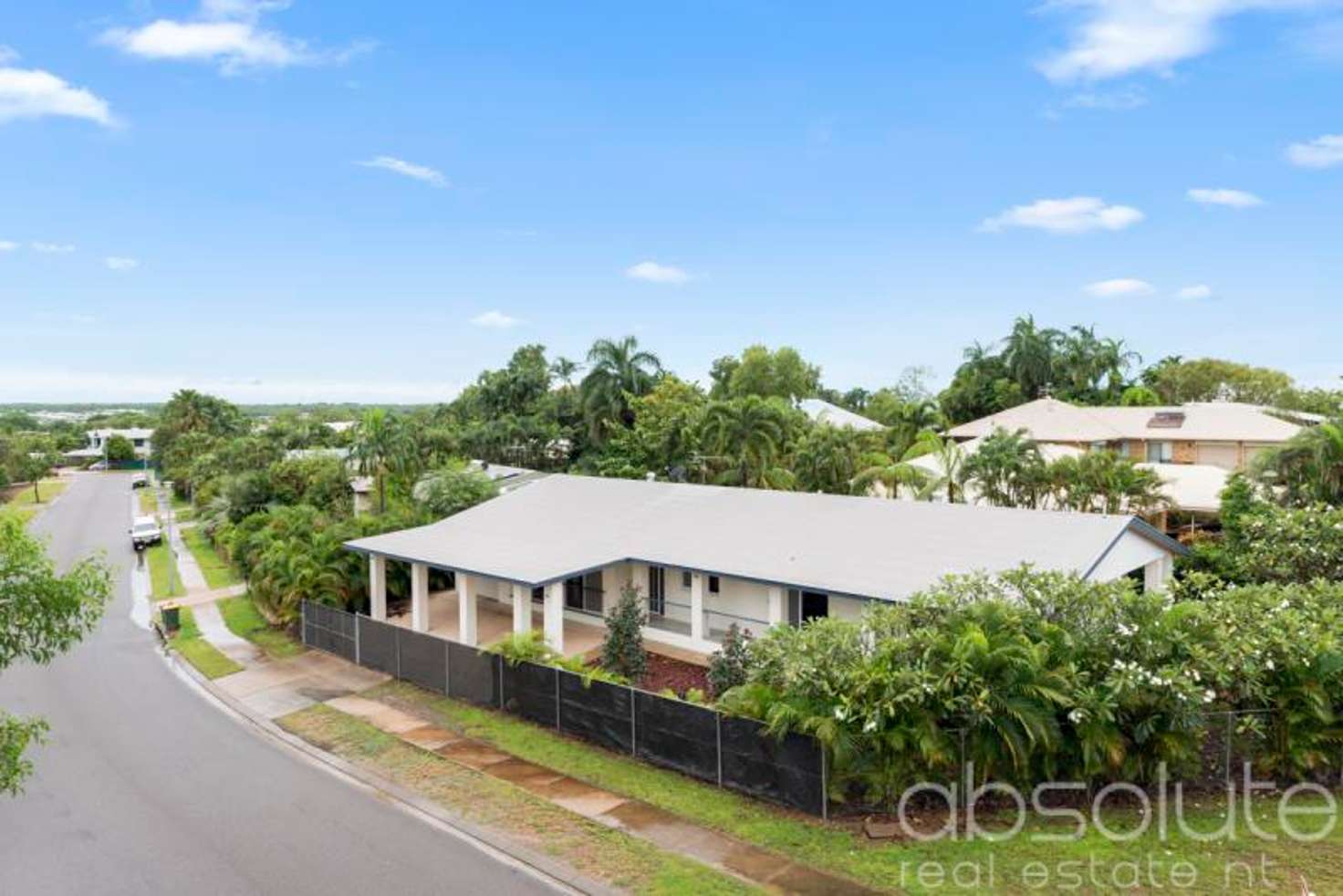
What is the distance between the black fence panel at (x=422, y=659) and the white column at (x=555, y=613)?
2.89 meters

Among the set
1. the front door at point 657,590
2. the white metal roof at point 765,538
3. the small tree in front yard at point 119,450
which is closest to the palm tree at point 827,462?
the white metal roof at point 765,538

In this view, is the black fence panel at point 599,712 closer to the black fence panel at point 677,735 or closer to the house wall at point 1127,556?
the black fence panel at point 677,735

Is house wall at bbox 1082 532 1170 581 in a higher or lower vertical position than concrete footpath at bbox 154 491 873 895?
higher

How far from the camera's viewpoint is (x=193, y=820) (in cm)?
1398

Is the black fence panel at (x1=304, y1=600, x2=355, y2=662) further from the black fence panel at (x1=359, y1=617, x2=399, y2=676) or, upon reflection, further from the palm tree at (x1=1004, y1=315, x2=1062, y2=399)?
the palm tree at (x1=1004, y1=315, x2=1062, y2=399)

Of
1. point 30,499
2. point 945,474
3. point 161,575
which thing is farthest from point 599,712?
point 30,499

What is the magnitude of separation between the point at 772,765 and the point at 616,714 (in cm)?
369

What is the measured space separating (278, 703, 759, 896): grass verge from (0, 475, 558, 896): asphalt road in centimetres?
69

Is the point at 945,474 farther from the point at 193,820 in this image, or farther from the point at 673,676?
the point at 193,820

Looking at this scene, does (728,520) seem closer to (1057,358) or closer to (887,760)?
(887,760)

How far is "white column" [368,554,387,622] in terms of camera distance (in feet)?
86.0

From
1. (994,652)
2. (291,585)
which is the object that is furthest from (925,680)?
(291,585)

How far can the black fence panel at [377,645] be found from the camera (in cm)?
2172

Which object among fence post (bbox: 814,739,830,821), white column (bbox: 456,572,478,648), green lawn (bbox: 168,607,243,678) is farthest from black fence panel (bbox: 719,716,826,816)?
green lawn (bbox: 168,607,243,678)
